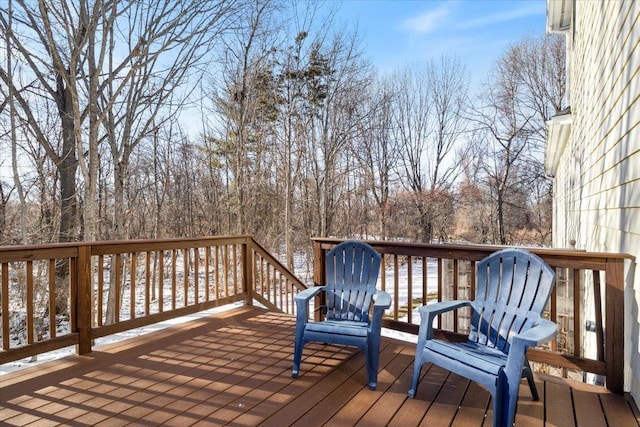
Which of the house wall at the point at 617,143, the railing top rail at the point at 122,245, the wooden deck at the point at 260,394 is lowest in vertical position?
the wooden deck at the point at 260,394

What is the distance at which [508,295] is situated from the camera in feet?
8.06

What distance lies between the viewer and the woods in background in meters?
5.85

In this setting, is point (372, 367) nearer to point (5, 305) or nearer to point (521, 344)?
point (521, 344)

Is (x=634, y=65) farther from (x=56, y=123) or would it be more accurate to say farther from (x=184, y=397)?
(x=56, y=123)

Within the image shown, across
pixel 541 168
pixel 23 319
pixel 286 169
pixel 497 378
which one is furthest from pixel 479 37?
pixel 23 319

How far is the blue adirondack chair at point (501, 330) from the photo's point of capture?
1.88 m

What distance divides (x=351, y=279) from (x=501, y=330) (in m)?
1.27

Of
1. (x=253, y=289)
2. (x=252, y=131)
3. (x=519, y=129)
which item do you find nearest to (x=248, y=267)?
(x=253, y=289)

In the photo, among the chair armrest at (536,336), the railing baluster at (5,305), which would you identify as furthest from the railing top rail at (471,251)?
the railing baluster at (5,305)

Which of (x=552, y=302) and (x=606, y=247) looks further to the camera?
(x=606, y=247)

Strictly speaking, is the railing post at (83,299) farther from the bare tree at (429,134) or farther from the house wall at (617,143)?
the bare tree at (429,134)

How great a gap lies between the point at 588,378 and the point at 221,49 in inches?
378

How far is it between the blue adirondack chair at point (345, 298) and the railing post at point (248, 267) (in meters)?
1.74

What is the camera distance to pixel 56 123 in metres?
8.05
